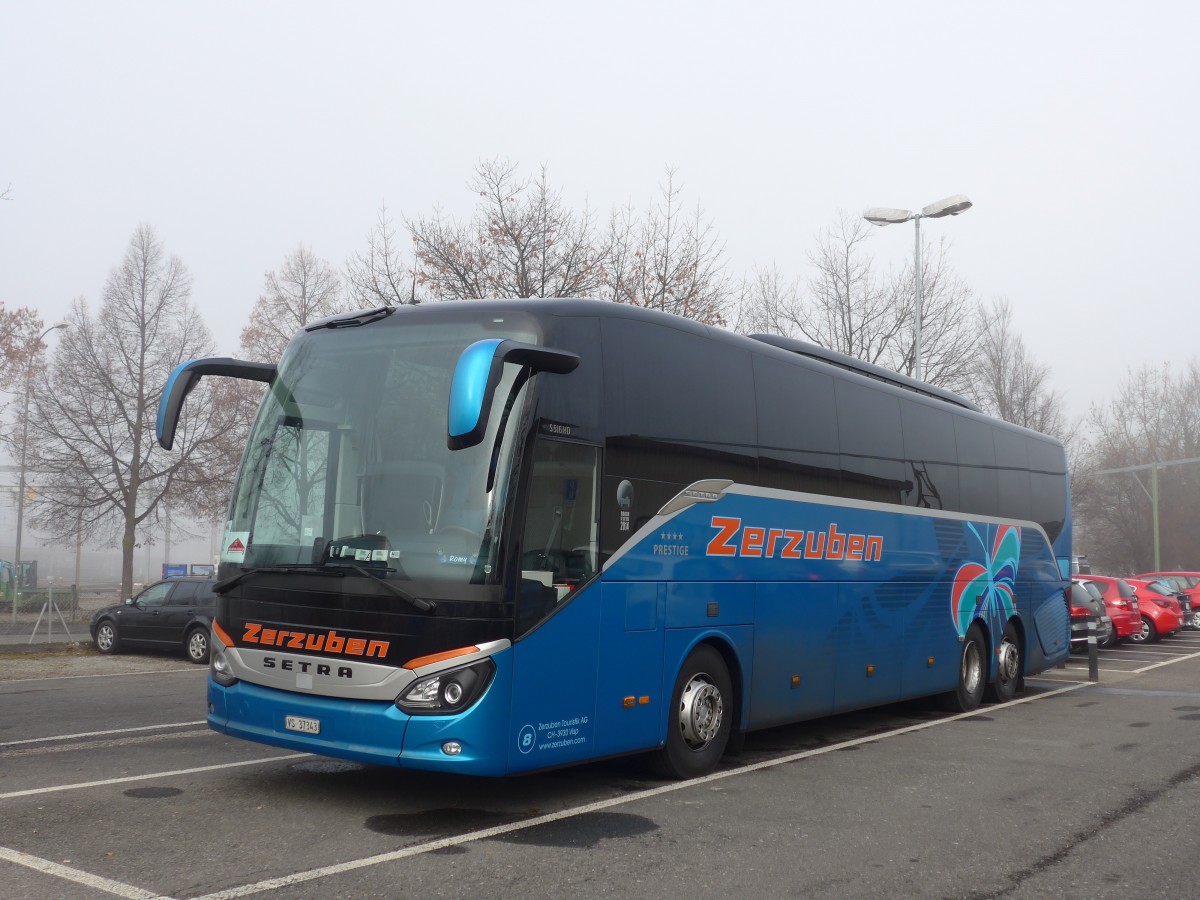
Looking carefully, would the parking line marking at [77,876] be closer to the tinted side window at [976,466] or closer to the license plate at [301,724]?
the license plate at [301,724]

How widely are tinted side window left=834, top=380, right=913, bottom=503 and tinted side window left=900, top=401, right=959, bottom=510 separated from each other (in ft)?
0.60

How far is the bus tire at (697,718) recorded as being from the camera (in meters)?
8.60

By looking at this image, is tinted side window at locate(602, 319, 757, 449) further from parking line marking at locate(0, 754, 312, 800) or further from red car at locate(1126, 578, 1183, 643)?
red car at locate(1126, 578, 1183, 643)

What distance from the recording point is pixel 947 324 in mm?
29500

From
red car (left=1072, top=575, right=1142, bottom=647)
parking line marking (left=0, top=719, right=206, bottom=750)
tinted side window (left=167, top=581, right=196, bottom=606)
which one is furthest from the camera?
red car (left=1072, top=575, right=1142, bottom=647)

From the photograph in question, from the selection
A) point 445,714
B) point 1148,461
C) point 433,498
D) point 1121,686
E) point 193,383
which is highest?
point 1148,461

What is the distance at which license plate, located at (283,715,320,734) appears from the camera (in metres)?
7.14

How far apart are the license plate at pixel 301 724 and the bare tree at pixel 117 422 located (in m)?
30.5

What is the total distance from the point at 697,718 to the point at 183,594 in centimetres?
1522

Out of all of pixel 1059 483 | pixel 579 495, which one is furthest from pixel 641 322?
pixel 1059 483

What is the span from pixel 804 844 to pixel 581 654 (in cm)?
185

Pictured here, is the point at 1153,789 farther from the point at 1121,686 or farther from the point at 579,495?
the point at 1121,686

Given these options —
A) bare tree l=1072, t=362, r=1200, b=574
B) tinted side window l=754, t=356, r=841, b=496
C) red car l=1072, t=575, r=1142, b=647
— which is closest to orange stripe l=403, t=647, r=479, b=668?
tinted side window l=754, t=356, r=841, b=496

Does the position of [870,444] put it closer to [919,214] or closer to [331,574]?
[331,574]
